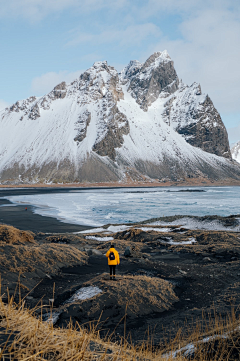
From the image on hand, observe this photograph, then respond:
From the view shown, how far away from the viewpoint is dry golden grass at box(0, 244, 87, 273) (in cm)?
979

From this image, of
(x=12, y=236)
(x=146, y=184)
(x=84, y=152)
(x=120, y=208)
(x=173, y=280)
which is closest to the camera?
(x=173, y=280)

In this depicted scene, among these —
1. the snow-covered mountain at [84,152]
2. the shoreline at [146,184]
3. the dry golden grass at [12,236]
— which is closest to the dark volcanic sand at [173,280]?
the dry golden grass at [12,236]

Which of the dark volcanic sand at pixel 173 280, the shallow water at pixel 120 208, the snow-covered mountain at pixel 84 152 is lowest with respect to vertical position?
the shallow water at pixel 120 208

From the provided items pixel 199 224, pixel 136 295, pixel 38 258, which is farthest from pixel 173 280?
pixel 199 224

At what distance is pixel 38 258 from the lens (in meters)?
10.8

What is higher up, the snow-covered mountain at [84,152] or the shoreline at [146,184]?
the snow-covered mountain at [84,152]

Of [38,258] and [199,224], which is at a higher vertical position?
[38,258]

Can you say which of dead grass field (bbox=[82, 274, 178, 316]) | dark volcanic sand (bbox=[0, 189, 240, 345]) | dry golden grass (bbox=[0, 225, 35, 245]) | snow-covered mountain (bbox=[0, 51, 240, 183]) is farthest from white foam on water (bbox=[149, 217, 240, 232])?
snow-covered mountain (bbox=[0, 51, 240, 183])

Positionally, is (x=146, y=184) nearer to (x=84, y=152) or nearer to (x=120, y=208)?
(x=84, y=152)

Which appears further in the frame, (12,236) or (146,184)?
(146,184)

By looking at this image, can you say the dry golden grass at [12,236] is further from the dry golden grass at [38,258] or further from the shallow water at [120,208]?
the shallow water at [120,208]

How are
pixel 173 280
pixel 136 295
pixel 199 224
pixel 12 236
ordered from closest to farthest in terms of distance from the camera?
1. pixel 136 295
2. pixel 173 280
3. pixel 12 236
4. pixel 199 224

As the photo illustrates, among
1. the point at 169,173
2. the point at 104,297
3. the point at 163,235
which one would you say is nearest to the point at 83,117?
the point at 169,173

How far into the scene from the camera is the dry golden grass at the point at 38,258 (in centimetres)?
979
